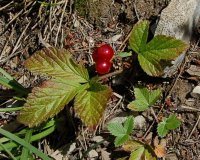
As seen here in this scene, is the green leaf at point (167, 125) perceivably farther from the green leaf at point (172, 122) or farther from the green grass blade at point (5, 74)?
the green grass blade at point (5, 74)

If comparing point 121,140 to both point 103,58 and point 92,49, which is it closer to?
point 103,58

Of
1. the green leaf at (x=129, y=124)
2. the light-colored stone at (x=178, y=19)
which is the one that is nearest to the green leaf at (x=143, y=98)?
the green leaf at (x=129, y=124)

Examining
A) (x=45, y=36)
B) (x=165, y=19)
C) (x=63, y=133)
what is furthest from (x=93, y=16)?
(x=63, y=133)

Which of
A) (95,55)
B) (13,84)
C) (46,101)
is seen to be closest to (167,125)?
(95,55)

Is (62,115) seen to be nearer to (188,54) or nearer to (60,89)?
(60,89)

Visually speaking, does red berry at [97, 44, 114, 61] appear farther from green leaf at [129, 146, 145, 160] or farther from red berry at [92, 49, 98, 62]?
Result: green leaf at [129, 146, 145, 160]

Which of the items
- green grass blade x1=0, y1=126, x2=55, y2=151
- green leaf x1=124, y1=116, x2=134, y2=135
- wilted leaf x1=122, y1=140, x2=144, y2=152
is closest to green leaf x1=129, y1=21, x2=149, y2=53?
green leaf x1=124, y1=116, x2=134, y2=135

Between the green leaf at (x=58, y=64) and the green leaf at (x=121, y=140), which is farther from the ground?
the green leaf at (x=58, y=64)
